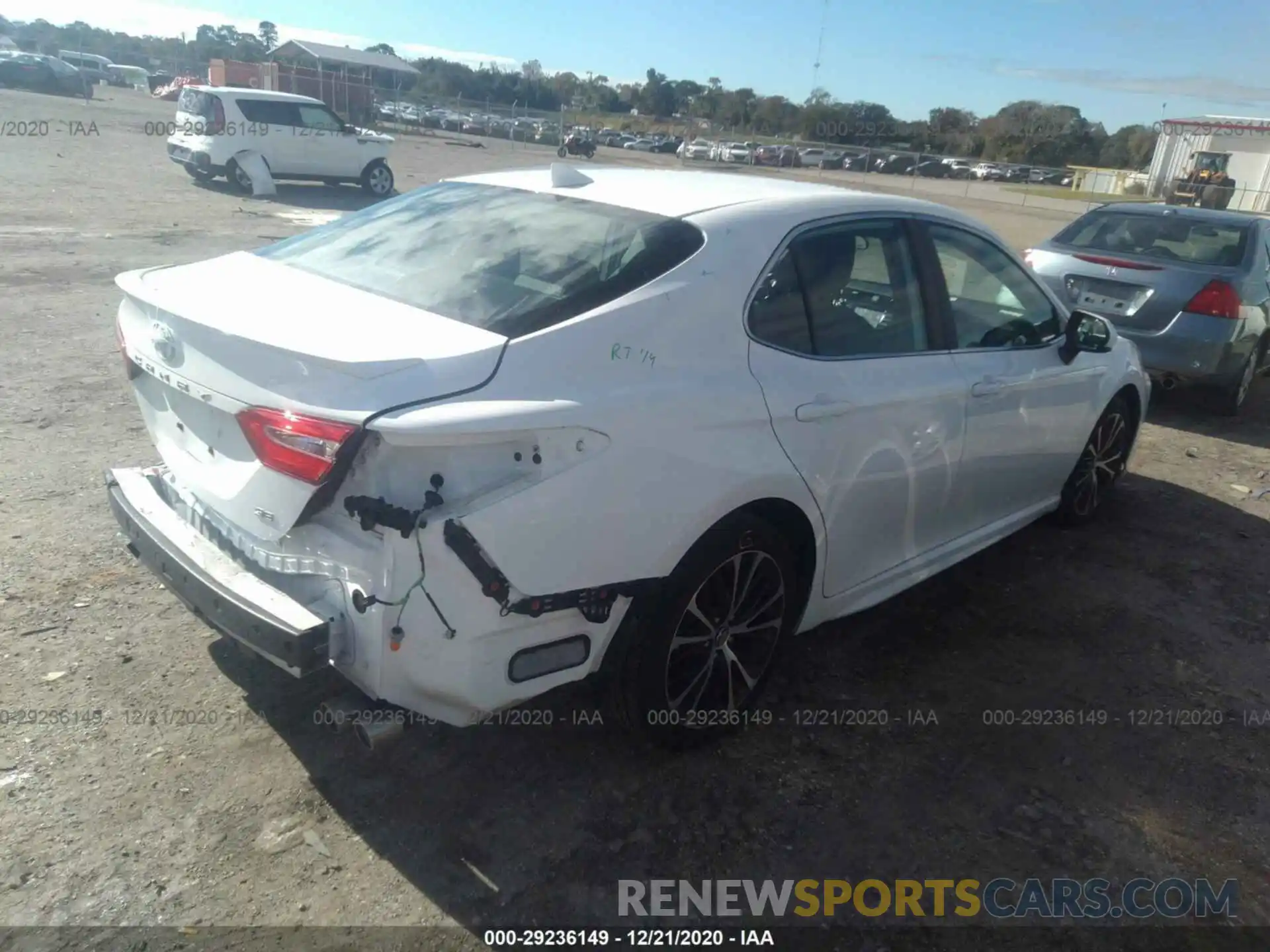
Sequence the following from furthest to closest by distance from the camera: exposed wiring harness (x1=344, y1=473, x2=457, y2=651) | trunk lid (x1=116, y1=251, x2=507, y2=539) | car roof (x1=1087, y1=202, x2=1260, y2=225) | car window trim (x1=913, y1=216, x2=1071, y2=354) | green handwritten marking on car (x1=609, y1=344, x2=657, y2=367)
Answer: car roof (x1=1087, y1=202, x2=1260, y2=225), car window trim (x1=913, y1=216, x2=1071, y2=354), green handwritten marking on car (x1=609, y1=344, x2=657, y2=367), trunk lid (x1=116, y1=251, x2=507, y2=539), exposed wiring harness (x1=344, y1=473, x2=457, y2=651)

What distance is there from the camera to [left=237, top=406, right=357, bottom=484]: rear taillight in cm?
227

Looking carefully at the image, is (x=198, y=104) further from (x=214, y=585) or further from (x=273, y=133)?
(x=214, y=585)

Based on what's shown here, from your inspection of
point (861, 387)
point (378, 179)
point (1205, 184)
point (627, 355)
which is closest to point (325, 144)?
point (378, 179)

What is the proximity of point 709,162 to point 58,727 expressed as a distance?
4453 centimetres

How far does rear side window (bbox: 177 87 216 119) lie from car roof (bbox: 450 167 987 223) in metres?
16.3

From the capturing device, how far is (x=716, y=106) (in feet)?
261

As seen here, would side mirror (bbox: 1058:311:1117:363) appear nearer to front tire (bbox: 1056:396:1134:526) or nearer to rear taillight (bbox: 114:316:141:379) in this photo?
front tire (bbox: 1056:396:1134:526)

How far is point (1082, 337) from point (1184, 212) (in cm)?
485

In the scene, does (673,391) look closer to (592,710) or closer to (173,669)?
(592,710)

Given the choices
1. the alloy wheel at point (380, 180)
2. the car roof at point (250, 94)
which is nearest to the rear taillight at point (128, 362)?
the car roof at point (250, 94)

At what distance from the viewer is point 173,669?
10.9 feet

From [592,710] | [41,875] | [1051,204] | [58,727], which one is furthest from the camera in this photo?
[1051,204]

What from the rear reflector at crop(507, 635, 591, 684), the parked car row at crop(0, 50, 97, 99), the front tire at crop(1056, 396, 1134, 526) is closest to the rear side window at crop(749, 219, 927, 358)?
the rear reflector at crop(507, 635, 591, 684)

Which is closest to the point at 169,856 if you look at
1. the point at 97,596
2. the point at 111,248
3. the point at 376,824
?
the point at 376,824
